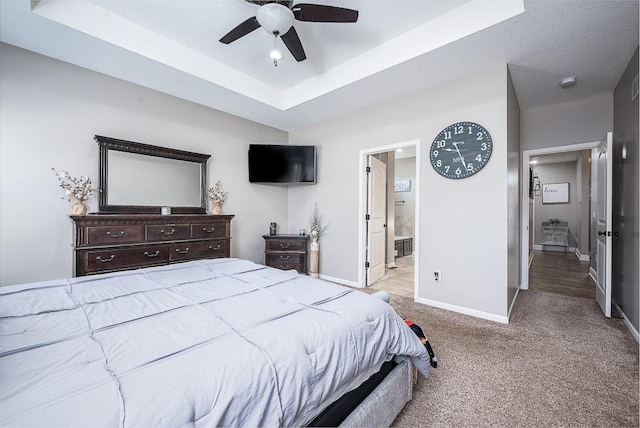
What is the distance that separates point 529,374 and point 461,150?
219 cm

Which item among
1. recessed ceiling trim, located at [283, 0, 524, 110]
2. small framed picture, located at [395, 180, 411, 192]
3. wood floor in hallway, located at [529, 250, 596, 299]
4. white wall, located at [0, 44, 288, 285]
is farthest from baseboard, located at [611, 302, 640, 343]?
white wall, located at [0, 44, 288, 285]

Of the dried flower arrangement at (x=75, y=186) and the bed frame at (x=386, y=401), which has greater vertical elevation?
the dried flower arrangement at (x=75, y=186)

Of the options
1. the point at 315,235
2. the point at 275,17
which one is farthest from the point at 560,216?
the point at 275,17

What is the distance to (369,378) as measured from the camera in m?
1.28

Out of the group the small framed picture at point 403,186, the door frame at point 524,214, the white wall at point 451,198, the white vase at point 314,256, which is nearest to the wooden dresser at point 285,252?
the white vase at point 314,256

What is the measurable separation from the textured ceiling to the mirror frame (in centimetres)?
76

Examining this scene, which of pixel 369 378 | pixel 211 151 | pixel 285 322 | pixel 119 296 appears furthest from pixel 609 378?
pixel 211 151

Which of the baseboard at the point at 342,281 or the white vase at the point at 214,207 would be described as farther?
the baseboard at the point at 342,281

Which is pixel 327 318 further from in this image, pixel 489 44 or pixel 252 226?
pixel 252 226

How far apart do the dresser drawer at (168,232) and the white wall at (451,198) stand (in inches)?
86.9

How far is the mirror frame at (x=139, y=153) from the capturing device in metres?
3.00

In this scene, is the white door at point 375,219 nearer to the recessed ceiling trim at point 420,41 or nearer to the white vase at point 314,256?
the white vase at point 314,256

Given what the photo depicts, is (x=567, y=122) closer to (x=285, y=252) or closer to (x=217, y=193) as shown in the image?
(x=285, y=252)

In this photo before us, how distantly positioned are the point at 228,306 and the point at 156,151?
9.55 ft
